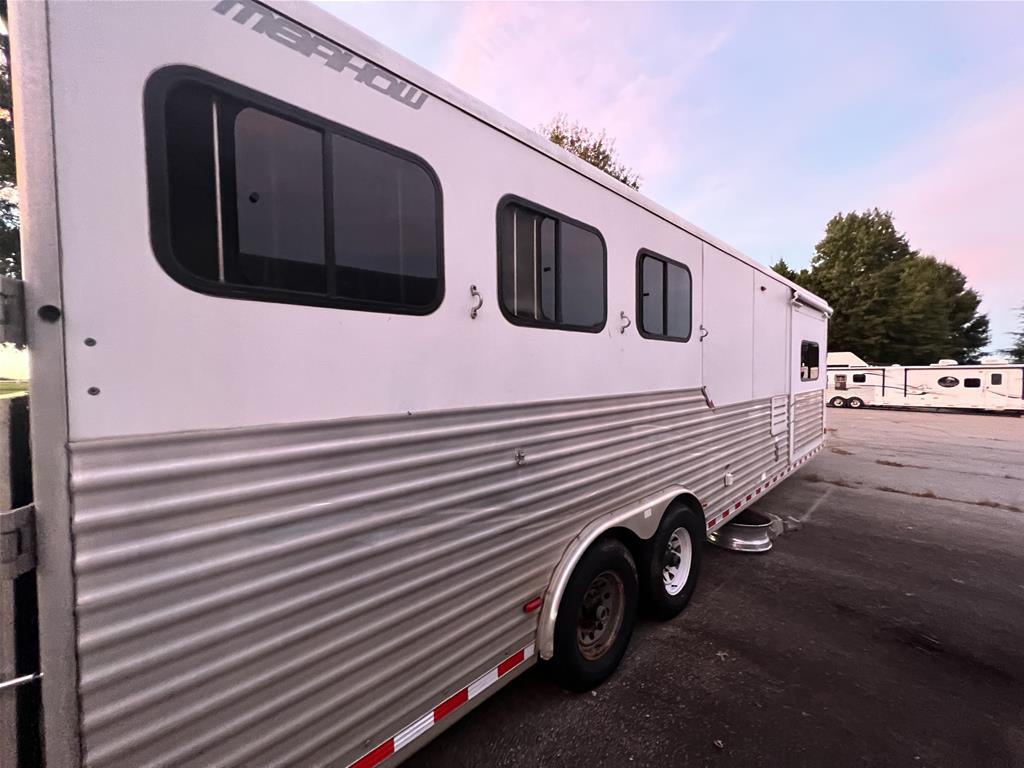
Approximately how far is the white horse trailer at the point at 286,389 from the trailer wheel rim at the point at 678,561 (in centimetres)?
128

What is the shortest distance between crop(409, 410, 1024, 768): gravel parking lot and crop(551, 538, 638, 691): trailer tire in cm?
18

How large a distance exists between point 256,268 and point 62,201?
447 mm

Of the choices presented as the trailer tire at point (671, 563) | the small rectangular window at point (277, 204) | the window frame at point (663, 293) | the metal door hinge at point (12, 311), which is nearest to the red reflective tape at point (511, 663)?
the trailer tire at point (671, 563)

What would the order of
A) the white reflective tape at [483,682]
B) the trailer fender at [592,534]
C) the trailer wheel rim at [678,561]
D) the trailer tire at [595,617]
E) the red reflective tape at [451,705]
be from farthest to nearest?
1. the trailer wheel rim at [678,561]
2. the trailer tire at [595,617]
3. the trailer fender at [592,534]
4. the white reflective tape at [483,682]
5. the red reflective tape at [451,705]

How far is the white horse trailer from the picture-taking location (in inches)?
45.9

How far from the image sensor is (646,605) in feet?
11.6

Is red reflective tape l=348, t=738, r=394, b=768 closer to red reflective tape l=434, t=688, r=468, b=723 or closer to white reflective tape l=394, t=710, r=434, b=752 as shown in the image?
white reflective tape l=394, t=710, r=434, b=752

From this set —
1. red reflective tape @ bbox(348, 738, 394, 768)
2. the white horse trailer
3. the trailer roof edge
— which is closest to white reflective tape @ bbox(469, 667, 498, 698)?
the white horse trailer

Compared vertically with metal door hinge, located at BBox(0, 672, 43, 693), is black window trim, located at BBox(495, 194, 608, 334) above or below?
above

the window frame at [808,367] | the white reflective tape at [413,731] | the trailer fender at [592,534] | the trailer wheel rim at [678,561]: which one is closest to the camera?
the white reflective tape at [413,731]

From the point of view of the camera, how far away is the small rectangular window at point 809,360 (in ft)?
22.7

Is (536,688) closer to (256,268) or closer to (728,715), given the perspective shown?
(728,715)

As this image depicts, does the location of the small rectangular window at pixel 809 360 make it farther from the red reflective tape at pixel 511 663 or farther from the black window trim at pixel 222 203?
the black window trim at pixel 222 203

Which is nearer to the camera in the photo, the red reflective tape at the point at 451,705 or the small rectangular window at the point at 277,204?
the small rectangular window at the point at 277,204
